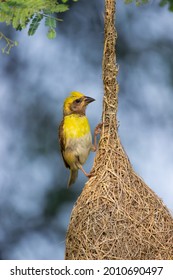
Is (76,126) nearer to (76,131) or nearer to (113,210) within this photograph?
(76,131)

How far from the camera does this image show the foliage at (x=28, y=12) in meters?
4.73

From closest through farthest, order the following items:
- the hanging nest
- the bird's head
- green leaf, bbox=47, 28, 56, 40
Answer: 1. the hanging nest
2. green leaf, bbox=47, 28, 56, 40
3. the bird's head

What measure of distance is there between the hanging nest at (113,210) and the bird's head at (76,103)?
305 mm

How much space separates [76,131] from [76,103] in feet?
0.63

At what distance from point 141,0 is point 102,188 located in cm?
132

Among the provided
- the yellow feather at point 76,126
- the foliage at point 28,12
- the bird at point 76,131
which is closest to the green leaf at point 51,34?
the foliage at point 28,12

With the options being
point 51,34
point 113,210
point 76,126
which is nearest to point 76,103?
point 76,126

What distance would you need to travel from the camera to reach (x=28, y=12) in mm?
4766

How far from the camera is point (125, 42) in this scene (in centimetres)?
820

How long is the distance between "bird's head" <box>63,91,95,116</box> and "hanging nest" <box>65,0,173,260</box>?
1.00 ft

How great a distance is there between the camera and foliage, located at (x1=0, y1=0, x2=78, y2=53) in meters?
4.73

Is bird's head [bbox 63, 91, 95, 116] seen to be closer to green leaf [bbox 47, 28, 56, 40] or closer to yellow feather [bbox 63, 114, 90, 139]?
yellow feather [bbox 63, 114, 90, 139]

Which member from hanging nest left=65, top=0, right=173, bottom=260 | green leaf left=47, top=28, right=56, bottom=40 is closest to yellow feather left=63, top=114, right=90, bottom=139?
hanging nest left=65, top=0, right=173, bottom=260
